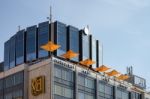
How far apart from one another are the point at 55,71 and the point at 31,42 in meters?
25.7

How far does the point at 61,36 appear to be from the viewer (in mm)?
107812

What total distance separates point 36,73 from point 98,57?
2925 centimetres

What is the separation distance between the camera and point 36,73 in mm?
90125

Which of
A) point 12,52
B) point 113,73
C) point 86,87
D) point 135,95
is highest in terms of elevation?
point 12,52

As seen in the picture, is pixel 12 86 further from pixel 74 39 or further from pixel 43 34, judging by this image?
pixel 74 39

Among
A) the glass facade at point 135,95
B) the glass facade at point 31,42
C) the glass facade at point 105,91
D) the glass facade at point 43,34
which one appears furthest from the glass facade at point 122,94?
the glass facade at point 31,42

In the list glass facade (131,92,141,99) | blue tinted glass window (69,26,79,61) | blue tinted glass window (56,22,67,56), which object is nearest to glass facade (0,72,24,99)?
blue tinted glass window (56,22,67,56)

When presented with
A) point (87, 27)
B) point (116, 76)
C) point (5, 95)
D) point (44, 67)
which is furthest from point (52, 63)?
point (87, 27)

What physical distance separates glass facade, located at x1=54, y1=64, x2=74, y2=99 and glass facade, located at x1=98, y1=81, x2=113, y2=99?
9851 millimetres

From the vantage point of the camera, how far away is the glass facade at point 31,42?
363 ft

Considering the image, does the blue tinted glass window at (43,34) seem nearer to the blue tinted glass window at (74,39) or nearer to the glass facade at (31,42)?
the glass facade at (31,42)

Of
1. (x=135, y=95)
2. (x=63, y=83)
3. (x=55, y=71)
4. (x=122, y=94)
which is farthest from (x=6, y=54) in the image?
(x=55, y=71)

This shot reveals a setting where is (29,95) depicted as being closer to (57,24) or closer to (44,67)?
(44,67)

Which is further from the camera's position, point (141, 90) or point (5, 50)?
point (5, 50)
